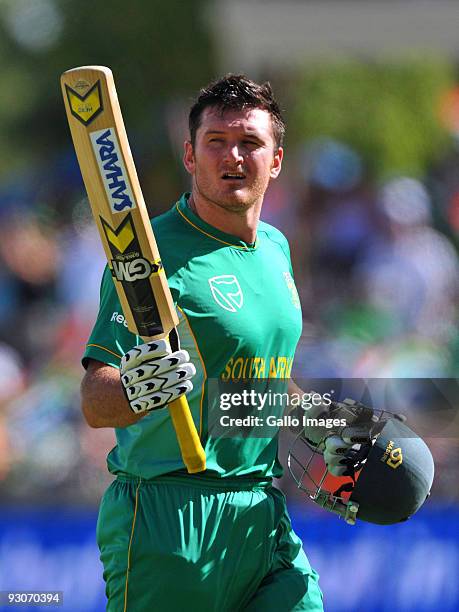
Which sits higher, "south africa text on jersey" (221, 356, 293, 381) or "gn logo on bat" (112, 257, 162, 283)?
"gn logo on bat" (112, 257, 162, 283)

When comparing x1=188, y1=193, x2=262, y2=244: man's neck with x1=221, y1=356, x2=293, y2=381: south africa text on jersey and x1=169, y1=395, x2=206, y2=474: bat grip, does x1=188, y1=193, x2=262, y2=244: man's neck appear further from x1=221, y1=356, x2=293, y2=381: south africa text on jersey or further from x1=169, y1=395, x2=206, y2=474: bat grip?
x1=169, y1=395, x2=206, y2=474: bat grip

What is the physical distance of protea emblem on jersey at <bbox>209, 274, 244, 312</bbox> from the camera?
2795mm

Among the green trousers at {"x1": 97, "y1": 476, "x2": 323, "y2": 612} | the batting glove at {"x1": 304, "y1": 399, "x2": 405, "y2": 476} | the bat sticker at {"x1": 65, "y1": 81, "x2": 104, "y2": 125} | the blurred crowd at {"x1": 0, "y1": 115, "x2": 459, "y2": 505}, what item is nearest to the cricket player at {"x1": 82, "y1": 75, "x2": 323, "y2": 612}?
the green trousers at {"x1": 97, "y1": 476, "x2": 323, "y2": 612}

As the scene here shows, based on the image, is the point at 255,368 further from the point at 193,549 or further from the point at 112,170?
the point at 112,170

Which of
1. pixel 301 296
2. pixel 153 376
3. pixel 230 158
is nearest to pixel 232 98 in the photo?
pixel 230 158

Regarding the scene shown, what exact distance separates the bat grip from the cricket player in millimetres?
55

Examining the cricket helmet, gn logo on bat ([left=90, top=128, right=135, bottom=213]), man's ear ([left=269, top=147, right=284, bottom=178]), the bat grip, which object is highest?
gn logo on bat ([left=90, top=128, right=135, bottom=213])

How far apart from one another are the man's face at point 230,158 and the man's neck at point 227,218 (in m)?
0.02

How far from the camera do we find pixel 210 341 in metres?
2.76

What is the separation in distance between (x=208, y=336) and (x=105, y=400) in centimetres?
34

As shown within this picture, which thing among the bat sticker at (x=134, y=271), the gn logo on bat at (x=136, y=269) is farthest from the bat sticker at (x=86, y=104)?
the gn logo on bat at (x=136, y=269)

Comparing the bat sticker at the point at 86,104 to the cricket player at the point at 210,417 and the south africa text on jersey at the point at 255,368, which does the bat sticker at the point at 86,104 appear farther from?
the south africa text on jersey at the point at 255,368

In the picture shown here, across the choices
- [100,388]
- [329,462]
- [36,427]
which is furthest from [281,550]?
[36,427]

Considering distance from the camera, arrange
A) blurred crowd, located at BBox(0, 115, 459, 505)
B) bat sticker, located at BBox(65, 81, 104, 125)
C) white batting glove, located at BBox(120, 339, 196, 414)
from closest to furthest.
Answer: white batting glove, located at BBox(120, 339, 196, 414) < bat sticker, located at BBox(65, 81, 104, 125) < blurred crowd, located at BBox(0, 115, 459, 505)
